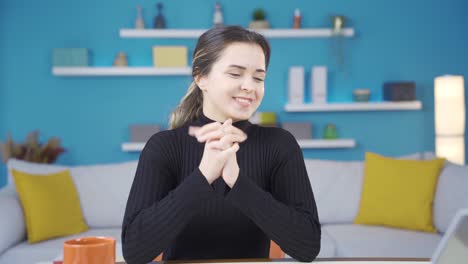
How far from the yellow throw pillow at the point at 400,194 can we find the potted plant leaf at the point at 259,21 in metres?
1.73

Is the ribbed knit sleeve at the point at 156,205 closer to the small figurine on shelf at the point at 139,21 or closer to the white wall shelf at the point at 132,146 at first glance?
the white wall shelf at the point at 132,146

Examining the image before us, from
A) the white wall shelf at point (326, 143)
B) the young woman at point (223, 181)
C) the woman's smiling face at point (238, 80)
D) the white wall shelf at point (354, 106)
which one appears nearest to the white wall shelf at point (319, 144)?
the white wall shelf at point (326, 143)

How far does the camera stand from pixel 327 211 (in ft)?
10.6

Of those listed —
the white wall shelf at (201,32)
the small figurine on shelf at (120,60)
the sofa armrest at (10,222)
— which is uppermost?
the white wall shelf at (201,32)

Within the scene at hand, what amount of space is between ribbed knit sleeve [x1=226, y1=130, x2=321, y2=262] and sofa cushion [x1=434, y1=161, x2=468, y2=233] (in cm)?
Answer: 186

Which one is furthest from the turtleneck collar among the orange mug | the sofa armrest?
the sofa armrest

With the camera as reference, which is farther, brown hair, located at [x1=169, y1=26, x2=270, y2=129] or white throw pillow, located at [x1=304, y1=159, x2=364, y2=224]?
white throw pillow, located at [x1=304, y1=159, x2=364, y2=224]

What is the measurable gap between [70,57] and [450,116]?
3011 millimetres

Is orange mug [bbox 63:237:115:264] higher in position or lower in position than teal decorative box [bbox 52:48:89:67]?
lower

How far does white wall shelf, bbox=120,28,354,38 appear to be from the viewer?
14.6ft

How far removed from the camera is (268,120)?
448 cm

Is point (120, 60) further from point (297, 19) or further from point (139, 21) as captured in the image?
point (297, 19)

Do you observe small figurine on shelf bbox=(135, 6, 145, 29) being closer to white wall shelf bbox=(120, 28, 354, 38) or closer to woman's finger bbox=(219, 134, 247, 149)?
white wall shelf bbox=(120, 28, 354, 38)

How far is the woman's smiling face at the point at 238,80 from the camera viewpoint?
1.23 m
